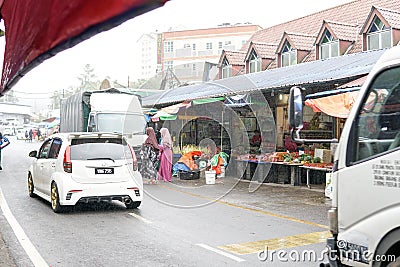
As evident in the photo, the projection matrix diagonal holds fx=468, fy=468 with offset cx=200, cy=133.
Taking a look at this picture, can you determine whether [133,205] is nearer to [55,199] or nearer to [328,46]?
[55,199]

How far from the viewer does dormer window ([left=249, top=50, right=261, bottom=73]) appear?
80.1 ft

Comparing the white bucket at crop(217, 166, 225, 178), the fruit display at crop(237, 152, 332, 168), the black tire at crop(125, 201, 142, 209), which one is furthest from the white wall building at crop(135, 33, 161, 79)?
the white bucket at crop(217, 166, 225, 178)

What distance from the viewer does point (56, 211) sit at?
9.42m

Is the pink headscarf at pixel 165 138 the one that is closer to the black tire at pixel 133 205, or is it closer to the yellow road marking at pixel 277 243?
the black tire at pixel 133 205

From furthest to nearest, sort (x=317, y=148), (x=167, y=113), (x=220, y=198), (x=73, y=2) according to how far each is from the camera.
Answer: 1. (x=167, y=113)
2. (x=317, y=148)
3. (x=220, y=198)
4. (x=73, y=2)

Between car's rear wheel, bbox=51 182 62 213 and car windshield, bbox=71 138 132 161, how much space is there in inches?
30.8

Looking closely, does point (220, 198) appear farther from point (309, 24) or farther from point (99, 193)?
point (309, 24)

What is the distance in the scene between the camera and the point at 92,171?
9.25 metres

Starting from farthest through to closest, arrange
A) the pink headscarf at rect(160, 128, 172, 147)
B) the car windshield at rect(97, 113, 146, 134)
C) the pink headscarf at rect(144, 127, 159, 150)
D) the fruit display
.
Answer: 1. the car windshield at rect(97, 113, 146, 134)
2. the pink headscarf at rect(144, 127, 159, 150)
3. the pink headscarf at rect(160, 128, 172, 147)
4. the fruit display

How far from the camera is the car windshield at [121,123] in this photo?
58.1ft

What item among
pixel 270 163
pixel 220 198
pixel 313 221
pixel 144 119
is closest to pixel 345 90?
pixel 313 221

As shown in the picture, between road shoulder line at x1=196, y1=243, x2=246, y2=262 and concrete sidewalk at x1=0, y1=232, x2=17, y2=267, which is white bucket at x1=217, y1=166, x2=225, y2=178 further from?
concrete sidewalk at x1=0, y1=232, x2=17, y2=267

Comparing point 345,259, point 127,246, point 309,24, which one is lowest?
point 127,246

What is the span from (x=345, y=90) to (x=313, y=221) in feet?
10.4
